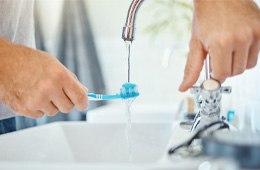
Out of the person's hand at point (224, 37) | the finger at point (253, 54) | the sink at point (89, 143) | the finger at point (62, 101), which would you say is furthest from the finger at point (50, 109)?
the finger at point (253, 54)

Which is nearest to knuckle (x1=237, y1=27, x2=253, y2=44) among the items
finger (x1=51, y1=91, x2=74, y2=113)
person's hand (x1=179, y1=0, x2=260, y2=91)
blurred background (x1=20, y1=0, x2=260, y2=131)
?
person's hand (x1=179, y1=0, x2=260, y2=91)

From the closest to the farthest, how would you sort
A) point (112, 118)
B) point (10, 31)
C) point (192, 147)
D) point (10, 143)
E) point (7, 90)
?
point (192, 147) → point (7, 90) → point (10, 143) → point (10, 31) → point (112, 118)

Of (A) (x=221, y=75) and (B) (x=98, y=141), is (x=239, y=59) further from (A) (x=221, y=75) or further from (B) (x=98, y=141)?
(B) (x=98, y=141)

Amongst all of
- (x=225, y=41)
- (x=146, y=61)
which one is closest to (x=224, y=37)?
(x=225, y=41)

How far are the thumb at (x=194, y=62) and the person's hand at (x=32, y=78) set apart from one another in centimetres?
18

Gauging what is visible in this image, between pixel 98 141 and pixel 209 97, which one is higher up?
pixel 209 97

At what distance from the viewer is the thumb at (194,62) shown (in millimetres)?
479

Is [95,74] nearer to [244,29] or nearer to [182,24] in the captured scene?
[182,24]

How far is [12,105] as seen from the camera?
1.81 feet

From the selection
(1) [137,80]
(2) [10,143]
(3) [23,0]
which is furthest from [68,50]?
(2) [10,143]

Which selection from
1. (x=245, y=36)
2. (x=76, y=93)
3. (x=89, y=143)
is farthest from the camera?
(x=89, y=143)

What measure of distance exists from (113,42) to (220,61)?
1099 mm

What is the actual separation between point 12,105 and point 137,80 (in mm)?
954

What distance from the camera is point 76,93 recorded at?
0.54m
